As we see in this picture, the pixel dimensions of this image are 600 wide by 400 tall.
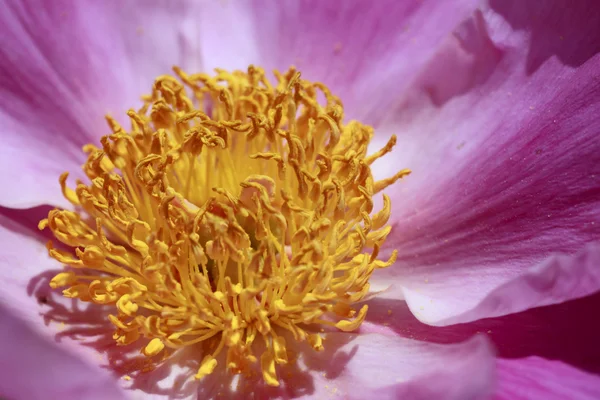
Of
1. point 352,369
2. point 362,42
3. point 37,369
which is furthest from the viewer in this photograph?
point 362,42

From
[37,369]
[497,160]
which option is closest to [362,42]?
[497,160]

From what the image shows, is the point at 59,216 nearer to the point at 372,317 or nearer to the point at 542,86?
the point at 372,317

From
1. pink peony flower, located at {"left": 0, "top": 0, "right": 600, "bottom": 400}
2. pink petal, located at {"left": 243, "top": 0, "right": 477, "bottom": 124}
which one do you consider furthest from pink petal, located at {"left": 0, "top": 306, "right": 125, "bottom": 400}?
pink petal, located at {"left": 243, "top": 0, "right": 477, "bottom": 124}

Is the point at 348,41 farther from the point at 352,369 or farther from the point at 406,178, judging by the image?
the point at 352,369

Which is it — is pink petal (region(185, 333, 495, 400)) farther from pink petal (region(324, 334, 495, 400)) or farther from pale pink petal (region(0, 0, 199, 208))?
pale pink petal (region(0, 0, 199, 208))

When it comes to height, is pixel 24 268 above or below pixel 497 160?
below

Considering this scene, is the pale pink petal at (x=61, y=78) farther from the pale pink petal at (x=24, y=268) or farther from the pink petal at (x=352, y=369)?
the pink petal at (x=352, y=369)

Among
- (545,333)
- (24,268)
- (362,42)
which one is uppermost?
(362,42)

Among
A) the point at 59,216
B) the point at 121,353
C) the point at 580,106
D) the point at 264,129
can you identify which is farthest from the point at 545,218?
the point at 59,216
